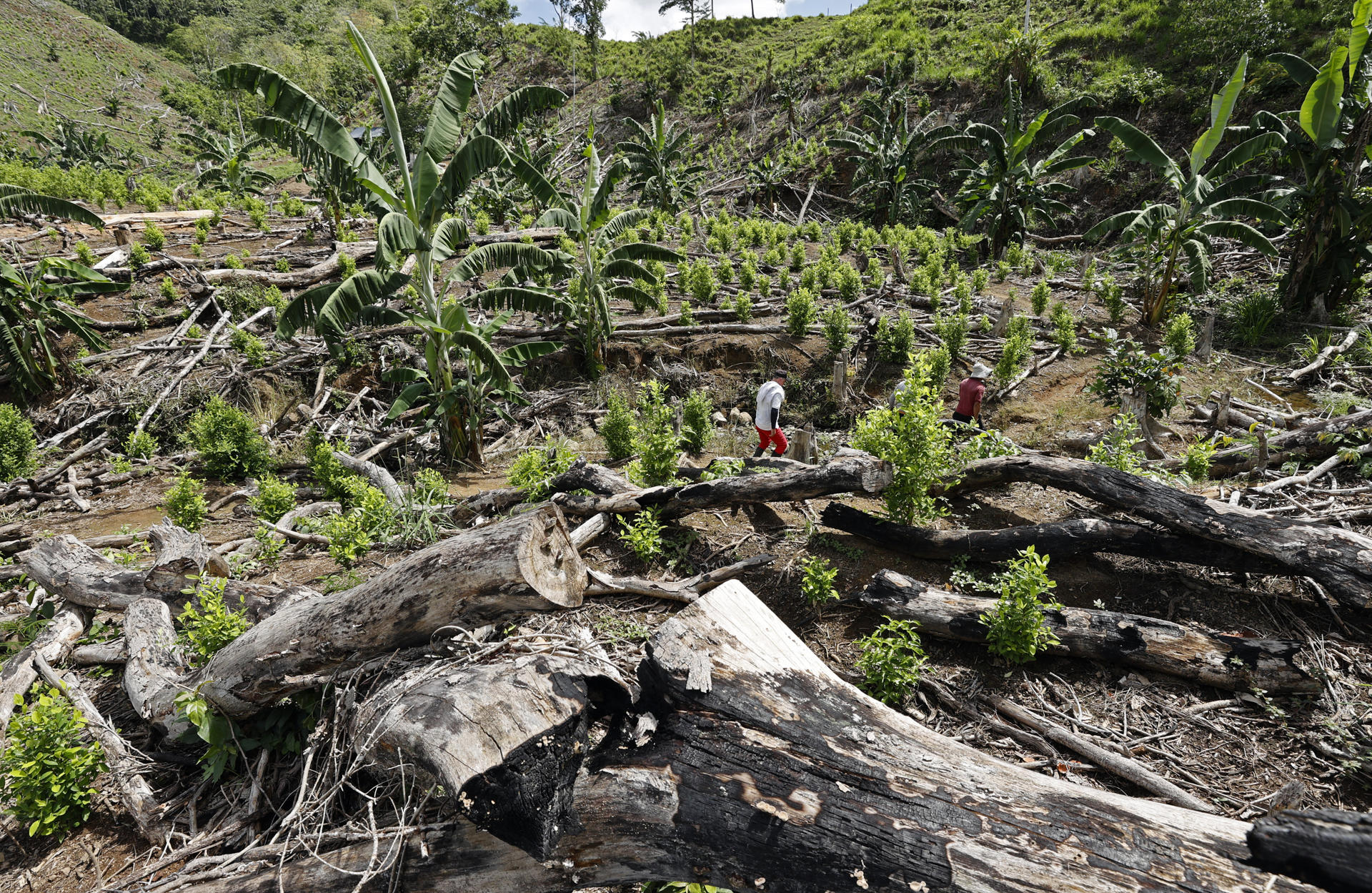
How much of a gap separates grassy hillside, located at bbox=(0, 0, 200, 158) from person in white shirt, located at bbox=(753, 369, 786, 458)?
146 ft

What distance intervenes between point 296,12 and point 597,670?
308 feet

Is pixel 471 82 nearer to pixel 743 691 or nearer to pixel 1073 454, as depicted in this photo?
pixel 743 691

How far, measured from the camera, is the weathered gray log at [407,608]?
299cm

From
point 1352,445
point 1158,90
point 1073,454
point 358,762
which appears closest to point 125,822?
point 358,762

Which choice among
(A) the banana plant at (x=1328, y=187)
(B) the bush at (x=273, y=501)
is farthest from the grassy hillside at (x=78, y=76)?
(A) the banana plant at (x=1328, y=187)

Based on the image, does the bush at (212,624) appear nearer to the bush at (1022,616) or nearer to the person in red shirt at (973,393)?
the bush at (1022,616)

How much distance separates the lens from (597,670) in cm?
301

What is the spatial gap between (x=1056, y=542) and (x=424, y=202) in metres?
7.17

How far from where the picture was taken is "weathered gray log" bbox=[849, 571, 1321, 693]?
3518 mm

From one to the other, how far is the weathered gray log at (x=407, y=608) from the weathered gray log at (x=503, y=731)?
0.86 ft

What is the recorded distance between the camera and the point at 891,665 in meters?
3.65

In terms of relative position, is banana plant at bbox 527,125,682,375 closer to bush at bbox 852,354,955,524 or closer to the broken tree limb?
bush at bbox 852,354,955,524

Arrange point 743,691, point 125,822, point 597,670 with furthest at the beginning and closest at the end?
point 125,822, point 597,670, point 743,691

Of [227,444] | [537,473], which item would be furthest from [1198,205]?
[227,444]
